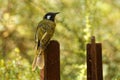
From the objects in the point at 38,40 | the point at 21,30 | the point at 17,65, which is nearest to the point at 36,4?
the point at 21,30

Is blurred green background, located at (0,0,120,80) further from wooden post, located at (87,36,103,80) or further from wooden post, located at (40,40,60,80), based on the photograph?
wooden post, located at (40,40,60,80)

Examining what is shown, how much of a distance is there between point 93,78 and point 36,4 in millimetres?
2927

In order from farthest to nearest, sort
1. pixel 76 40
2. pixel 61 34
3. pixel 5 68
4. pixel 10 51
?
pixel 10 51
pixel 61 34
pixel 76 40
pixel 5 68

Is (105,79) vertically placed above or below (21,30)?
below

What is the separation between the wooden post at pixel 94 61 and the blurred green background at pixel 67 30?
1.87 m

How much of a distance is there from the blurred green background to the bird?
1.71 metres

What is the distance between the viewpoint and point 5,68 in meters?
3.69

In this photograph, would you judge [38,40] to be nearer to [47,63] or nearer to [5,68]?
[47,63]

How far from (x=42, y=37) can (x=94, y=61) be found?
29 cm

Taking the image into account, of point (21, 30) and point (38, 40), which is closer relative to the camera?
point (38, 40)

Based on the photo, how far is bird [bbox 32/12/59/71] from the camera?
8.16 ft

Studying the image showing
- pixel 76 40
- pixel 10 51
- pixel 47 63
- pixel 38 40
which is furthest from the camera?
pixel 10 51

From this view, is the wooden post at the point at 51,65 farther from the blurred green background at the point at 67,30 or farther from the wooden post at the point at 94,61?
the blurred green background at the point at 67,30

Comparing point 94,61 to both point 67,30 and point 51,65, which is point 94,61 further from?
point 67,30
